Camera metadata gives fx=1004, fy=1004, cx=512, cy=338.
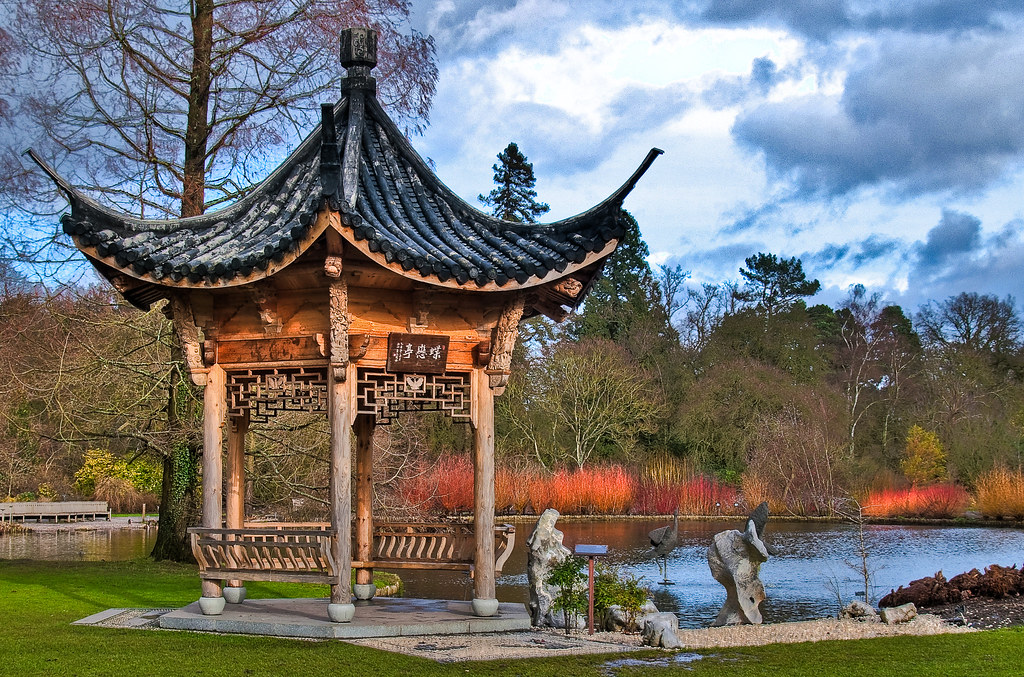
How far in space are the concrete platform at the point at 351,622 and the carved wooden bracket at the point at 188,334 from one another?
205 centimetres

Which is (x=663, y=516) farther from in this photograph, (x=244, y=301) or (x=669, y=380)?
(x=244, y=301)

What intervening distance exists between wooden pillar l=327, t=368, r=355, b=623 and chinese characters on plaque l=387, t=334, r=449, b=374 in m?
0.48

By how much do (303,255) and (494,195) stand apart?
34.0 metres

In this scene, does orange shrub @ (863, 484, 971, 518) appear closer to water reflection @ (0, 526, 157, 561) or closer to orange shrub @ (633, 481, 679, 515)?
orange shrub @ (633, 481, 679, 515)

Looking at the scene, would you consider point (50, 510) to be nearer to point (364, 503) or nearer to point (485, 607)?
point (364, 503)

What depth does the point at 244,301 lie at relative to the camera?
28.7ft

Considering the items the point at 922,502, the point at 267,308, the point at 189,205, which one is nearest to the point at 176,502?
the point at 189,205

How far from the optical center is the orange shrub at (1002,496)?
24297mm

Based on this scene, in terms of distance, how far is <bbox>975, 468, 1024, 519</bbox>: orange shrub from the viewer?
79.7 ft

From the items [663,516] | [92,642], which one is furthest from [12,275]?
[663,516]

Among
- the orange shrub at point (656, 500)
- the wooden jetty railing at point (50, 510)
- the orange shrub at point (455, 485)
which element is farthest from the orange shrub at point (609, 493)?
the wooden jetty railing at point (50, 510)

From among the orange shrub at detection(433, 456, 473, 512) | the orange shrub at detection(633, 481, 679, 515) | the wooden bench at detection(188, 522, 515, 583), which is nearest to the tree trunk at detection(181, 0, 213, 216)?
the wooden bench at detection(188, 522, 515, 583)

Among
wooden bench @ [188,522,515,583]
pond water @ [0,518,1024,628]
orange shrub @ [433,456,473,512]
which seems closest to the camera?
wooden bench @ [188,522,515,583]

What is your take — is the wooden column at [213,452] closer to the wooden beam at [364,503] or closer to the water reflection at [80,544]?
the wooden beam at [364,503]
